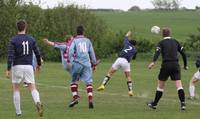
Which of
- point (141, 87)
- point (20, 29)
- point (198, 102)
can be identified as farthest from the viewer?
point (141, 87)

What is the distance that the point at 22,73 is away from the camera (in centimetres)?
1486

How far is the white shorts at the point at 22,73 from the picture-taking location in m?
14.8

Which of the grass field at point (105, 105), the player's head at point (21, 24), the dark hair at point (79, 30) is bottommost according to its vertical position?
the grass field at point (105, 105)

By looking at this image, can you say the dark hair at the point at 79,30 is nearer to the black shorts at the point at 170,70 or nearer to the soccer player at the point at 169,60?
the soccer player at the point at 169,60

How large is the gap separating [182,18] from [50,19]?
47148 millimetres

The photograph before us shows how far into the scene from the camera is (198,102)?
62.2ft

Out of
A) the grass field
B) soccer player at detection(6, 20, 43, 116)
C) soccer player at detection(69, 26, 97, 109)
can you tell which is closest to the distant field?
the grass field

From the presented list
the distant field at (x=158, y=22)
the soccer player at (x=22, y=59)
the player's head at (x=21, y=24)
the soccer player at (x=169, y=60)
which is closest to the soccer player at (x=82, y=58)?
the soccer player at (x=169, y=60)

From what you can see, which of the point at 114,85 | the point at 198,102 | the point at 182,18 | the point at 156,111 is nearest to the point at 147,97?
the point at 198,102

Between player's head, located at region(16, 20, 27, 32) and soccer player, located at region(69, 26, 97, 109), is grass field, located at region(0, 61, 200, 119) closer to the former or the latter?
soccer player, located at region(69, 26, 97, 109)

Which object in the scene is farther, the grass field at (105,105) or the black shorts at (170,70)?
the black shorts at (170,70)

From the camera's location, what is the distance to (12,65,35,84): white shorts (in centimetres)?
1484

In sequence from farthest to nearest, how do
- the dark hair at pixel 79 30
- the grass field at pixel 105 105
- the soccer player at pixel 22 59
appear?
the dark hair at pixel 79 30 → the grass field at pixel 105 105 → the soccer player at pixel 22 59

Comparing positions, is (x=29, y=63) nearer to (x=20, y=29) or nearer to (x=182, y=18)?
(x=20, y=29)
